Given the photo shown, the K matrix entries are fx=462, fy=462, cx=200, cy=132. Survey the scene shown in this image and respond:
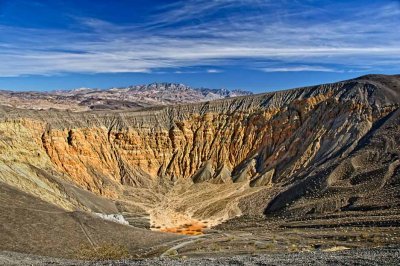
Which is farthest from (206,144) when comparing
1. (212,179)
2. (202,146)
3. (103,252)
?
(103,252)

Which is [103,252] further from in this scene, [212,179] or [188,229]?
[212,179]

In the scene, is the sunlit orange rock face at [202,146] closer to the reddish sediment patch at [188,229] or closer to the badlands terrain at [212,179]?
the badlands terrain at [212,179]

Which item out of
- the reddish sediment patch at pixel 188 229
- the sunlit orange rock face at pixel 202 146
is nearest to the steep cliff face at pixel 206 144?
the sunlit orange rock face at pixel 202 146

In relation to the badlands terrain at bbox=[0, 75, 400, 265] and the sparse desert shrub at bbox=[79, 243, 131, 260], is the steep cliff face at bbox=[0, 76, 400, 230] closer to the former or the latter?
the badlands terrain at bbox=[0, 75, 400, 265]

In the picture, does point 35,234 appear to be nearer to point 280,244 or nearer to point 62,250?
point 62,250

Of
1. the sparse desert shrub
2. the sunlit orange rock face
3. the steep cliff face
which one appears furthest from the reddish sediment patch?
the sparse desert shrub
